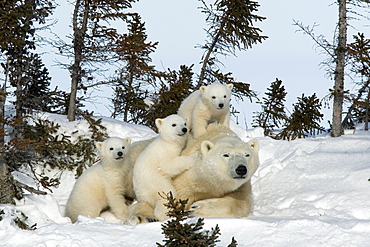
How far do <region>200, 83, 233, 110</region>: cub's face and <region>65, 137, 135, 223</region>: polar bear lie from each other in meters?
1.35

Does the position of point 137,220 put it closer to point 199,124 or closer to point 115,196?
point 115,196

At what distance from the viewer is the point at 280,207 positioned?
7.63 m

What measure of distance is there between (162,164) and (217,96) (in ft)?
5.05

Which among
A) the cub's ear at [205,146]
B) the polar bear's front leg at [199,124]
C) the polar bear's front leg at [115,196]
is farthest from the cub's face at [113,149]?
the cub's ear at [205,146]

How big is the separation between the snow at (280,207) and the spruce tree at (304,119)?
2036 millimetres

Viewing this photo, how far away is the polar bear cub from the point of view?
708cm

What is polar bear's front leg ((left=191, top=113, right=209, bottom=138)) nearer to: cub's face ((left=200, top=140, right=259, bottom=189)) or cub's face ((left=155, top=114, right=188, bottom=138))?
cub's face ((left=155, top=114, right=188, bottom=138))

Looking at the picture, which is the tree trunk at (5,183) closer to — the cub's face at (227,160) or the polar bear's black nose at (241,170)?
the cub's face at (227,160)

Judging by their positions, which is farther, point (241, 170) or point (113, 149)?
point (113, 149)

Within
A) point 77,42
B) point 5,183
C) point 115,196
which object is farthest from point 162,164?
point 77,42

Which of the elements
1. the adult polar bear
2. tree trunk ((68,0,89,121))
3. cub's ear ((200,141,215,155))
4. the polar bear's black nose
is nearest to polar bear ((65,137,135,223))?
the adult polar bear

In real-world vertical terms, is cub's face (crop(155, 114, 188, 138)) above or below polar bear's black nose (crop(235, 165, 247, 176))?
above

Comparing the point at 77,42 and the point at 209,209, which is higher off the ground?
the point at 77,42

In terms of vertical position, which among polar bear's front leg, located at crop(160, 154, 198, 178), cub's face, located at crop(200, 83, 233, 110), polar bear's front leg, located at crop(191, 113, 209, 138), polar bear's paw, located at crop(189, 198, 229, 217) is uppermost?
cub's face, located at crop(200, 83, 233, 110)
